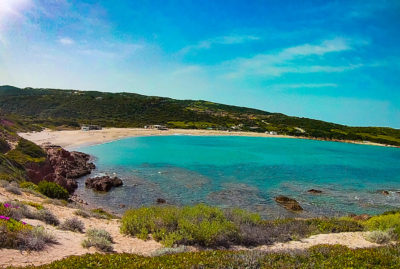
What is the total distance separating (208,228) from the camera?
→ 11.2 m

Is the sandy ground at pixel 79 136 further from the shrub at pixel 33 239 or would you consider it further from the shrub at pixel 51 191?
the shrub at pixel 33 239

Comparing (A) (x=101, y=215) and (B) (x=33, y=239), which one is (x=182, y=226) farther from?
(A) (x=101, y=215)

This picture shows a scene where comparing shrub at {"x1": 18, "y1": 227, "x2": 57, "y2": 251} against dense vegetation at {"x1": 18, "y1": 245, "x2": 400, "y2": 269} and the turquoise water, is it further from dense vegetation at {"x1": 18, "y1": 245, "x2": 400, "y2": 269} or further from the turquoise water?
the turquoise water

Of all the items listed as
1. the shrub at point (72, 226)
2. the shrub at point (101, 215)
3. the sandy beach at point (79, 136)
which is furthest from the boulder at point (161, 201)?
the sandy beach at point (79, 136)

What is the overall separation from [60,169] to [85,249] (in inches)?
999

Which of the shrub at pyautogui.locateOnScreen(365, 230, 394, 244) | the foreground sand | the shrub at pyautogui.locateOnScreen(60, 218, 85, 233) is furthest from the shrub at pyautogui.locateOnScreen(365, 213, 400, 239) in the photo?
the shrub at pyautogui.locateOnScreen(60, 218, 85, 233)

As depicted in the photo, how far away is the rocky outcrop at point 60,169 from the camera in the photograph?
25.8 metres

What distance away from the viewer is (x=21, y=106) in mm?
125062

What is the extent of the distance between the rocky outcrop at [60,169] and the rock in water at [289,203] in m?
20.6

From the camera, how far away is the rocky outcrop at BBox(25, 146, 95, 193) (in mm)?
25828

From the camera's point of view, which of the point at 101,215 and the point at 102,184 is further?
the point at 102,184

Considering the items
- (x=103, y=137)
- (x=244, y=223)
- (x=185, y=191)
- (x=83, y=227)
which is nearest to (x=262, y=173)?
(x=185, y=191)

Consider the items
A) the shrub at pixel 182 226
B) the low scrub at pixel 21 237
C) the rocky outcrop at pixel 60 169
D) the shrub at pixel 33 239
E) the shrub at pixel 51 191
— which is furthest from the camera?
the rocky outcrop at pixel 60 169

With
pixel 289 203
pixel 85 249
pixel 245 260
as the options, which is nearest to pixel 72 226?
pixel 85 249
